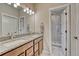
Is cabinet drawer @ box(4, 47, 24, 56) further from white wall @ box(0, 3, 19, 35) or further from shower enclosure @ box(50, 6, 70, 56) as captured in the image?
shower enclosure @ box(50, 6, 70, 56)

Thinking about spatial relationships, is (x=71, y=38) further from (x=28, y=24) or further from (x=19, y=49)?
(x=19, y=49)

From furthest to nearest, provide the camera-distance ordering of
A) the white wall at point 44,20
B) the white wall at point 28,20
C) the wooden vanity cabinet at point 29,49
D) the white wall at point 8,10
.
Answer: the white wall at point 28,20 < the white wall at point 44,20 < the white wall at point 8,10 < the wooden vanity cabinet at point 29,49

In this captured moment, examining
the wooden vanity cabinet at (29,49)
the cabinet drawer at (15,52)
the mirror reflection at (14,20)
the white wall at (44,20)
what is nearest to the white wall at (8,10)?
the mirror reflection at (14,20)

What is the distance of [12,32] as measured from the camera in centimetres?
229

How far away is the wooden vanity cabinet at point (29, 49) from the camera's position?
1602 millimetres

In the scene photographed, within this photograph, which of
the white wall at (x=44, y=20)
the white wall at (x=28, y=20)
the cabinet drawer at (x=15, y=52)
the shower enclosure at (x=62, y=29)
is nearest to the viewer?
the cabinet drawer at (x=15, y=52)

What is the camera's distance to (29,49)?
2.22 metres

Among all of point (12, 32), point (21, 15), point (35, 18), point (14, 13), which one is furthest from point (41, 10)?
point (12, 32)

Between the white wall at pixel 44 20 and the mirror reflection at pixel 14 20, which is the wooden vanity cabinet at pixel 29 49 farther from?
the mirror reflection at pixel 14 20

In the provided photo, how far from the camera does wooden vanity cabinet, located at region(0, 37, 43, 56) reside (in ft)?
5.25

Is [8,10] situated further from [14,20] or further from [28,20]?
[28,20]

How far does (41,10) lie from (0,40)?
4.09 feet

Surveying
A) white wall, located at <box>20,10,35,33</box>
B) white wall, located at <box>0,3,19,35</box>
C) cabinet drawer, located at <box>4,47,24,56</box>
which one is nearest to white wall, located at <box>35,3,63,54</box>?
white wall, located at <box>20,10,35,33</box>

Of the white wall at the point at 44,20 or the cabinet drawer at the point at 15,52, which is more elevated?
the white wall at the point at 44,20
